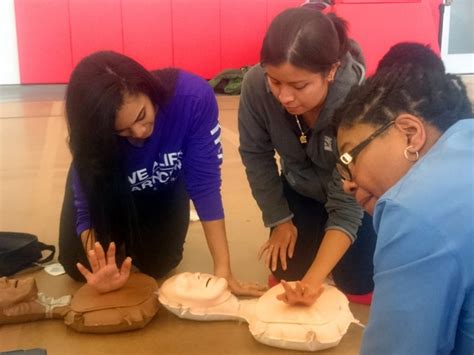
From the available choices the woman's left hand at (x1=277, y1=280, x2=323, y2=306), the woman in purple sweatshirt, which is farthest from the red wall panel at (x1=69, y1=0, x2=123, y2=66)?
the woman's left hand at (x1=277, y1=280, x2=323, y2=306)

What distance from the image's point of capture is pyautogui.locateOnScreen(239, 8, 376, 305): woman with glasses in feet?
3.73

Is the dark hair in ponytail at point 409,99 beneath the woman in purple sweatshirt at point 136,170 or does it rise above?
above

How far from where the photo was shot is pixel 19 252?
63.8 inches

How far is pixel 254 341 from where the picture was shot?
4.17 ft

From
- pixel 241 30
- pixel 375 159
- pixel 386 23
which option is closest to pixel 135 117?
pixel 375 159

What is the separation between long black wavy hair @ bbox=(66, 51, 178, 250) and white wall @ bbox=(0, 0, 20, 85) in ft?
13.1

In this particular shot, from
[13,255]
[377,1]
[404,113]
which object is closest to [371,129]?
[404,113]

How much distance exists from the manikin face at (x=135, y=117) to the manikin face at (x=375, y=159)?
53 cm

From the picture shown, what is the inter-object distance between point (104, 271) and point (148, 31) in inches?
159

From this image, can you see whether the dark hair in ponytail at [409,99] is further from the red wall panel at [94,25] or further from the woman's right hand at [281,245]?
the red wall panel at [94,25]

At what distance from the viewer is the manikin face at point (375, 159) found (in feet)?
2.36

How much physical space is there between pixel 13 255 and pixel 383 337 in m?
1.20

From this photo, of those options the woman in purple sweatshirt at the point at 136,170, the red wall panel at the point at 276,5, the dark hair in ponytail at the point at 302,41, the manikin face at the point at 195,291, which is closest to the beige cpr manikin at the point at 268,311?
→ the manikin face at the point at 195,291

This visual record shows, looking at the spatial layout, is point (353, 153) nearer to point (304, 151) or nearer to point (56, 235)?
point (304, 151)
